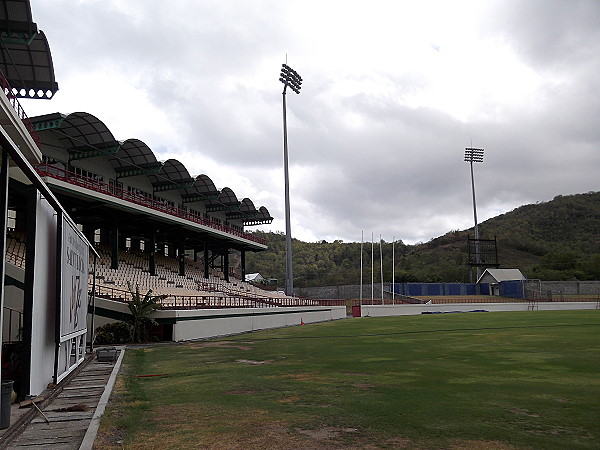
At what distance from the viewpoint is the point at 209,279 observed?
56.1 m

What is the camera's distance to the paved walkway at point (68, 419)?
8719 millimetres

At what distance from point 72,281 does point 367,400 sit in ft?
33.1

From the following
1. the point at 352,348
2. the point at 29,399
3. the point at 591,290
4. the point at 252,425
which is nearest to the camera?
the point at 252,425

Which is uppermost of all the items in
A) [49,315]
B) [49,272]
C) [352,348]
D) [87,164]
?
[87,164]

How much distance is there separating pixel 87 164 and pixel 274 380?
33.3m

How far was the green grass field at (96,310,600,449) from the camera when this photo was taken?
8117mm

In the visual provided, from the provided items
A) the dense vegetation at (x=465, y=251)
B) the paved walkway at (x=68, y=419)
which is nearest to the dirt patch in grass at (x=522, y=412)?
the paved walkway at (x=68, y=419)

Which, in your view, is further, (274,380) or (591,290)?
(591,290)

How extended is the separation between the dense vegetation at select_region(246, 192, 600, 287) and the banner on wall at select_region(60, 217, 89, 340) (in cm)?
8164

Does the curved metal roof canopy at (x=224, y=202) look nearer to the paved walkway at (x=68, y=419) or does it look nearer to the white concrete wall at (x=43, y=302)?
the white concrete wall at (x=43, y=302)

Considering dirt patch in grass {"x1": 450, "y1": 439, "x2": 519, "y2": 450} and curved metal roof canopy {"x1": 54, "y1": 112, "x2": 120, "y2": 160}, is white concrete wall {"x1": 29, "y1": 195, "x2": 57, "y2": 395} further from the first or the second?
curved metal roof canopy {"x1": 54, "y1": 112, "x2": 120, "y2": 160}

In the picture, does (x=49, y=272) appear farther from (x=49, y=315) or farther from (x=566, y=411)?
(x=566, y=411)

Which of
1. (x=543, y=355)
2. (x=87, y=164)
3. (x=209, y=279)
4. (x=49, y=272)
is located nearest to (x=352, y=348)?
(x=543, y=355)

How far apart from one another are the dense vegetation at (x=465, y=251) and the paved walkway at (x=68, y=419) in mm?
86544
